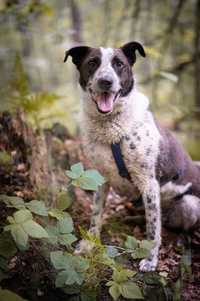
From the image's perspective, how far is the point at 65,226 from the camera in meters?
3.11

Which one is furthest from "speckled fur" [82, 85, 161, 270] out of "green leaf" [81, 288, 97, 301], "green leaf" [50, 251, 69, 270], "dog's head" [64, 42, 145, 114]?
"green leaf" [50, 251, 69, 270]

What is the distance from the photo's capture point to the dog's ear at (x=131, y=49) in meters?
3.93

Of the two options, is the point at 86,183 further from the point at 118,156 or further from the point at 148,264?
the point at 148,264

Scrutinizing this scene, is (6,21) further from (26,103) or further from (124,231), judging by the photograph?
(124,231)

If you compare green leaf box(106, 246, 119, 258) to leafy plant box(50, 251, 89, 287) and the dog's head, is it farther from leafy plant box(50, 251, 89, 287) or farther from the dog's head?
the dog's head

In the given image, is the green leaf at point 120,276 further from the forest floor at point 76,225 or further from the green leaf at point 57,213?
the green leaf at point 57,213

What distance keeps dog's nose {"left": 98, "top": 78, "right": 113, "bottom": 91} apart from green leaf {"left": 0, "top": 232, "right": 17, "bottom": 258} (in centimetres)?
147

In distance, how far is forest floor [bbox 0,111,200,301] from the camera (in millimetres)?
3215

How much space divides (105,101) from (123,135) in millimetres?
398

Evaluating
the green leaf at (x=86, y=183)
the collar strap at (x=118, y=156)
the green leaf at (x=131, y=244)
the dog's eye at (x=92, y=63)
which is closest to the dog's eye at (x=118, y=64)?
the dog's eye at (x=92, y=63)

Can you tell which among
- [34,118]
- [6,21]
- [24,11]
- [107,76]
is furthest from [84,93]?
[6,21]

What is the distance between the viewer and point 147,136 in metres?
4.04

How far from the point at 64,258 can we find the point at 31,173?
1.67 m

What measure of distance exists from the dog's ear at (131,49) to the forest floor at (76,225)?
155 centimetres
